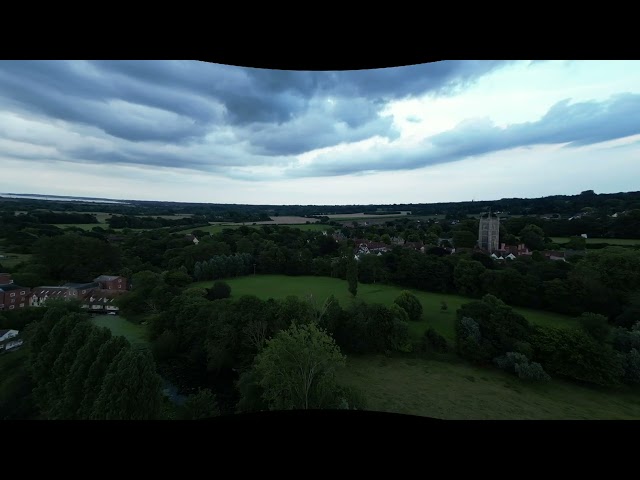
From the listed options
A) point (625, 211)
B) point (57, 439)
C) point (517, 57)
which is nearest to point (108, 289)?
point (57, 439)

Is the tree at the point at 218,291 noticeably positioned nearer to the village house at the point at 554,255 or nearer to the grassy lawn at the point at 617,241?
the village house at the point at 554,255

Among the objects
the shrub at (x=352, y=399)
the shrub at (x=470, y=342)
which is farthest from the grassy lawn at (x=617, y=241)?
the shrub at (x=352, y=399)

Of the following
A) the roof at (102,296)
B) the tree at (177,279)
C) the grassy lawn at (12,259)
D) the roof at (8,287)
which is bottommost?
the tree at (177,279)

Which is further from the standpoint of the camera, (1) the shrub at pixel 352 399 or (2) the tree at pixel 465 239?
(2) the tree at pixel 465 239

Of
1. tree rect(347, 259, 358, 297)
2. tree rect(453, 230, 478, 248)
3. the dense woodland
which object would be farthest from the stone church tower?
tree rect(347, 259, 358, 297)

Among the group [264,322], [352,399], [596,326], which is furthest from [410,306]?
[352,399]

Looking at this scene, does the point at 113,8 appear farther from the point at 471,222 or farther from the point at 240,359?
the point at 471,222
